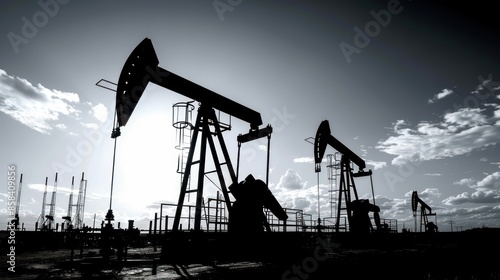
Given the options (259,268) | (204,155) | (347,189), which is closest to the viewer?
(259,268)

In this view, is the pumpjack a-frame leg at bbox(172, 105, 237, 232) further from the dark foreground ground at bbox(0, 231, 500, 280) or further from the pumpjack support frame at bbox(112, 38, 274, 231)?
the dark foreground ground at bbox(0, 231, 500, 280)

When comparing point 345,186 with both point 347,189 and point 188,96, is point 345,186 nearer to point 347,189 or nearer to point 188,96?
point 347,189

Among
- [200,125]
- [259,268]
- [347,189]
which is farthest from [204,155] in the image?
[347,189]

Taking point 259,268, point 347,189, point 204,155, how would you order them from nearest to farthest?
point 259,268, point 204,155, point 347,189

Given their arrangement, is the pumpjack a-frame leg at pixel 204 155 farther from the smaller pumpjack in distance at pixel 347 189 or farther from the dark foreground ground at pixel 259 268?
the smaller pumpjack in distance at pixel 347 189

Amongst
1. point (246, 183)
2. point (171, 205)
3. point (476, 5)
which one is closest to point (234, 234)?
point (246, 183)

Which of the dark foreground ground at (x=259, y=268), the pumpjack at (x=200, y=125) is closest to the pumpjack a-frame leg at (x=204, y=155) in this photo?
the pumpjack at (x=200, y=125)

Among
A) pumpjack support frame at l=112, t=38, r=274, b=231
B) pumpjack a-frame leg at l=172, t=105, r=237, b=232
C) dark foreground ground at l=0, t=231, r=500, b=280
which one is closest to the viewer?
dark foreground ground at l=0, t=231, r=500, b=280

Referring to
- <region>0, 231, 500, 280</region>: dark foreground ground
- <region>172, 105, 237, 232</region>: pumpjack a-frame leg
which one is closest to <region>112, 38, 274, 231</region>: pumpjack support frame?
<region>172, 105, 237, 232</region>: pumpjack a-frame leg

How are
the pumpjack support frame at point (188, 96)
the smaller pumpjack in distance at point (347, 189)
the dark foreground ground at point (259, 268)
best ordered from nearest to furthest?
the dark foreground ground at point (259, 268) < the pumpjack support frame at point (188, 96) < the smaller pumpjack in distance at point (347, 189)

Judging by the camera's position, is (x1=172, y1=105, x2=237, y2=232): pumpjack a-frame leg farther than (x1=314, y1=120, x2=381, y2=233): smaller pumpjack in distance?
No

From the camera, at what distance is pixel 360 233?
15750mm

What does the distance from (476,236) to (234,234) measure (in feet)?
75.6

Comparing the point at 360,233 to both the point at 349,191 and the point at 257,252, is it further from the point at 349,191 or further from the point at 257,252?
the point at 257,252
